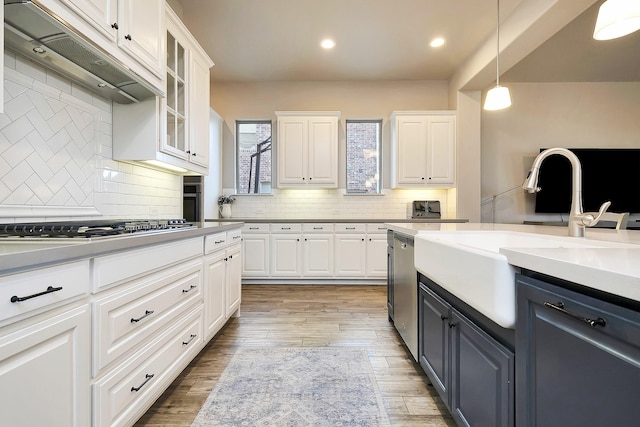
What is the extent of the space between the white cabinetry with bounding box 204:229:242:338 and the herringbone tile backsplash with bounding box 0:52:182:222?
2.12 ft

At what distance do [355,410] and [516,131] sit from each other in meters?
4.73

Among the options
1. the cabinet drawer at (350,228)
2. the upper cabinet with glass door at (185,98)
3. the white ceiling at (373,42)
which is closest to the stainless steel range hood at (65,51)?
the upper cabinet with glass door at (185,98)

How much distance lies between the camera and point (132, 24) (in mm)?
1700

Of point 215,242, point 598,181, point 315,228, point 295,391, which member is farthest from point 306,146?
point 598,181

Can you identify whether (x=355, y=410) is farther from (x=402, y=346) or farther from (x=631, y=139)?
(x=631, y=139)

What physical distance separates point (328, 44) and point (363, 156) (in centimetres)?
175

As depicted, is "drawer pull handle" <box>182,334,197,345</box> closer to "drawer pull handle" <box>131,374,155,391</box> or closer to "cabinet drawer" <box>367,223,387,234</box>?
"drawer pull handle" <box>131,374,155,391</box>

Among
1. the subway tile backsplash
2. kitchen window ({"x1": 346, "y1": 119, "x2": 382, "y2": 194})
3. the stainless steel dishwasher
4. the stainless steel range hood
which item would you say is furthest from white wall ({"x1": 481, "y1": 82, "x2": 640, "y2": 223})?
the stainless steel range hood

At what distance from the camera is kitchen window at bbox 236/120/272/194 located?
15.9ft

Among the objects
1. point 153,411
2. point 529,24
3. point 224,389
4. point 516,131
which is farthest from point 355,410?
point 516,131

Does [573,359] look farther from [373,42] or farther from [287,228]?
[373,42]

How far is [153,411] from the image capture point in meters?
1.55

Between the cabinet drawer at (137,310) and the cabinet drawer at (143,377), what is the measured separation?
7 cm

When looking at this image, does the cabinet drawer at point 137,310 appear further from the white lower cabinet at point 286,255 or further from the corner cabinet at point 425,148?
the corner cabinet at point 425,148
